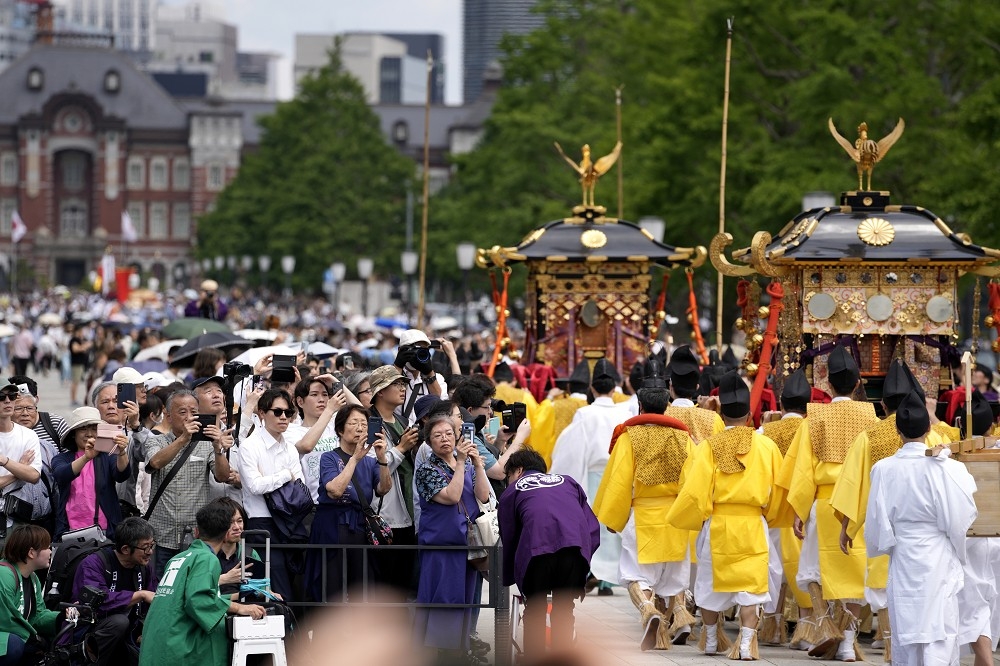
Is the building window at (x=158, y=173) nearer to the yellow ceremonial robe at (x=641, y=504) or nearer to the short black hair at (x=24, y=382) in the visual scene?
the short black hair at (x=24, y=382)

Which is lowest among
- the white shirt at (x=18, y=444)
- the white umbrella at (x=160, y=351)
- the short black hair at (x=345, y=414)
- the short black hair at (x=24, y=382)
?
the white umbrella at (x=160, y=351)

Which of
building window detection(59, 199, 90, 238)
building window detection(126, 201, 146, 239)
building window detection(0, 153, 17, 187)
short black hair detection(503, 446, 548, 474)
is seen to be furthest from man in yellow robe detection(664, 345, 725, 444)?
building window detection(0, 153, 17, 187)

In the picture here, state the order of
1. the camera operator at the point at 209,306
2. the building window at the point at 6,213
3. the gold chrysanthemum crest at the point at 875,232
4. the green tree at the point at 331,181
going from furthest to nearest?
the building window at the point at 6,213 < the green tree at the point at 331,181 < the camera operator at the point at 209,306 < the gold chrysanthemum crest at the point at 875,232

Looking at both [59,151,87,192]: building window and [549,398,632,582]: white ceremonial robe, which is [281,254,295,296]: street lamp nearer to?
[549,398,632,582]: white ceremonial robe

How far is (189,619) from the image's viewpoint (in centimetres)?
870

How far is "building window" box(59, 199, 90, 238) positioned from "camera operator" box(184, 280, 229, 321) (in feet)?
330

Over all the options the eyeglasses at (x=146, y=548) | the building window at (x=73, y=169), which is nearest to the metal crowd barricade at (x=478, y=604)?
the eyeglasses at (x=146, y=548)

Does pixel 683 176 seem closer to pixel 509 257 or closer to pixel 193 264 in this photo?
pixel 509 257

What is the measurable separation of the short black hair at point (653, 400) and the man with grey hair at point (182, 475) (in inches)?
116

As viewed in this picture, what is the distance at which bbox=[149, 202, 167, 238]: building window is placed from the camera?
410 feet

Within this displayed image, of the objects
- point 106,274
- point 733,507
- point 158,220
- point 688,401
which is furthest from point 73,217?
point 733,507

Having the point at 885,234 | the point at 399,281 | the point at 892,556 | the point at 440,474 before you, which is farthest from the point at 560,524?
the point at 399,281

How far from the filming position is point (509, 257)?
1869 centimetres

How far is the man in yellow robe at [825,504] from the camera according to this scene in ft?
36.7
